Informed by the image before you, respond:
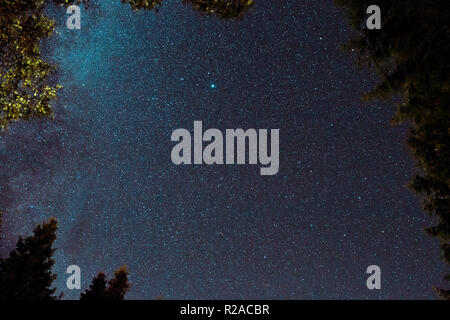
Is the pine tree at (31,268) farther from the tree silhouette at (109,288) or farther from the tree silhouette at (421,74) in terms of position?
the tree silhouette at (421,74)

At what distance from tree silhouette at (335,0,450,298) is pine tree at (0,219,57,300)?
21100 mm

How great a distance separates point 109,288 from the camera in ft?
76.7

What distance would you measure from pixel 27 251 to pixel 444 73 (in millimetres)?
23573

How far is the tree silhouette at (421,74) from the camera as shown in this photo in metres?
5.89

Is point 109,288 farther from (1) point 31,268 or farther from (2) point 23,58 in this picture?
(2) point 23,58

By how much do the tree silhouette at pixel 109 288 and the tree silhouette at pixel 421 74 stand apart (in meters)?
20.6

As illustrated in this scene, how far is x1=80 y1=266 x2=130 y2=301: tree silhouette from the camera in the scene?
22406mm

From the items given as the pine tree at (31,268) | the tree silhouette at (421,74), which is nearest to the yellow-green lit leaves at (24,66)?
the tree silhouette at (421,74)

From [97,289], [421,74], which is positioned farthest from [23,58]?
[97,289]

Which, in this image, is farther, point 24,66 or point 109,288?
point 109,288

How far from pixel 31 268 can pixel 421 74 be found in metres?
22.6
